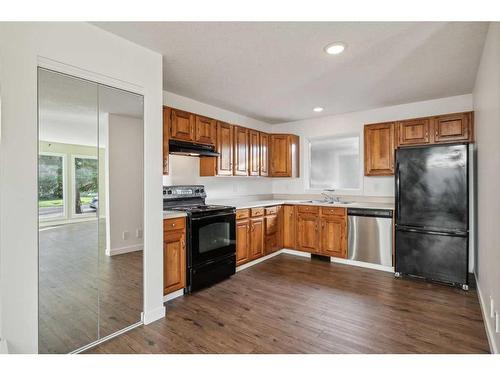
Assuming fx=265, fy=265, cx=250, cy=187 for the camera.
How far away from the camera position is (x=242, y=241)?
3.72 m

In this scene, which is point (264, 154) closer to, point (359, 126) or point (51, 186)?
point (359, 126)

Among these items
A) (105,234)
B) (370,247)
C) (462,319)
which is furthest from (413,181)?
(105,234)

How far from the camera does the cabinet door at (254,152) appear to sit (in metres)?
4.35

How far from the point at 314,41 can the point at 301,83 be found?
0.95 m

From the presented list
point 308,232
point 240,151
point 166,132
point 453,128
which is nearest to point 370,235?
point 308,232

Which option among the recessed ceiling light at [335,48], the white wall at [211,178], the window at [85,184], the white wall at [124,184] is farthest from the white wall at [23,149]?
the recessed ceiling light at [335,48]

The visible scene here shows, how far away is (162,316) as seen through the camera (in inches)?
94.8

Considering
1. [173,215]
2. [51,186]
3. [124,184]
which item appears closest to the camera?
[51,186]

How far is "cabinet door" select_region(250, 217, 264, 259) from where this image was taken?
12.7 ft

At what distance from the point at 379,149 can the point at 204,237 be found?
2830mm

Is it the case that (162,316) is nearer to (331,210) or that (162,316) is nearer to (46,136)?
(46,136)

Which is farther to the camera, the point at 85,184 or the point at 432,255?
the point at 432,255

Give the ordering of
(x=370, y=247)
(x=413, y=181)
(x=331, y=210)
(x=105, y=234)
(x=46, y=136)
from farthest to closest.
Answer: (x=331, y=210), (x=370, y=247), (x=413, y=181), (x=105, y=234), (x=46, y=136)

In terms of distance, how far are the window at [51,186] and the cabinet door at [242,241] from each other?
2.18 metres
